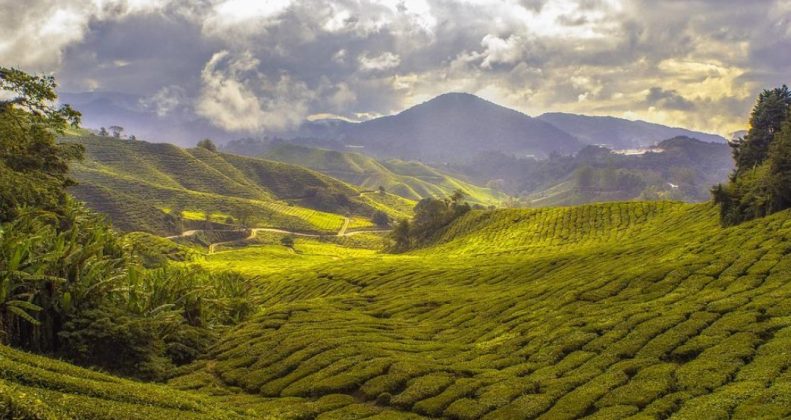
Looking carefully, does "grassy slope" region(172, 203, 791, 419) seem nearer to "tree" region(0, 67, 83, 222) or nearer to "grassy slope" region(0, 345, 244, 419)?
"grassy slope" region(0, 345, 244, 419)

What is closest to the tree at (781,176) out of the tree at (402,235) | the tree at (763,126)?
the tree at (763,126)

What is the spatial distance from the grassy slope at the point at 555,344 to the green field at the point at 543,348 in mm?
120

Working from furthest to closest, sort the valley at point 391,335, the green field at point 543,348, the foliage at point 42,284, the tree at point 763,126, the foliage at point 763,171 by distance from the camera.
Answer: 1. the tree at point 763,126
2. the foliage at point 763,171
3. the foliage at point 42,284
4. the green field at point 543,348
5. the valley at point 391,335

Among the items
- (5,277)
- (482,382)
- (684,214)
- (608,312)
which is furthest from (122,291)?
(684,214)

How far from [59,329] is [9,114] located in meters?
36.9

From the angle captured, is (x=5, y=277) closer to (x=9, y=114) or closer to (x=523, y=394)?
(x=523, y=394)

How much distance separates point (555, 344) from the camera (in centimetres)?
3253

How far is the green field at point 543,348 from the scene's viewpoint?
75.6 ft

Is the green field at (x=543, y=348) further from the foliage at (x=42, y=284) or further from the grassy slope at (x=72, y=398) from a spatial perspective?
the foliage at (x=42, y=284)

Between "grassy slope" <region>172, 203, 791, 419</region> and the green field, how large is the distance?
0.40ft

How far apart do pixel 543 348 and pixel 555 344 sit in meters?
0.81

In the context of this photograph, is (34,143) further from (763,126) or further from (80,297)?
(763,126)

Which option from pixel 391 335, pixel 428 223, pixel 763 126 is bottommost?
pixel 391 335

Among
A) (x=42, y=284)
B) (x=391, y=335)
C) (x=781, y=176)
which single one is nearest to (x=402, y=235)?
(x=781, y=176)
